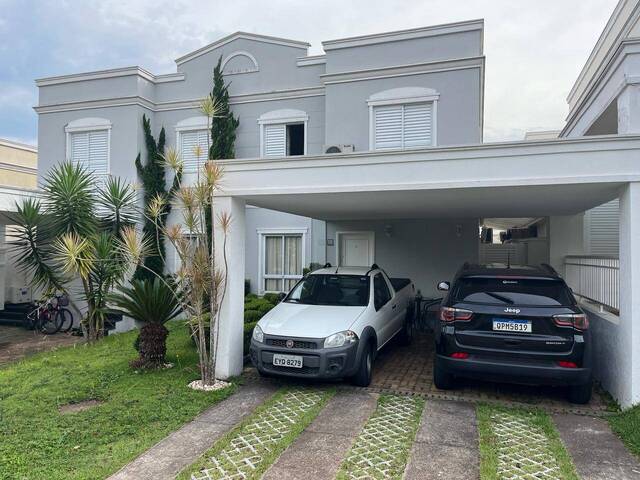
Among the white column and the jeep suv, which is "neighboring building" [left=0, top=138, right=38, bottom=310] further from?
the white column

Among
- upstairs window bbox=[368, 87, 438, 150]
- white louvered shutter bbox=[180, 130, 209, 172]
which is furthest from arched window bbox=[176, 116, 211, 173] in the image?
upstairs window bbox=[368, 87, 438, 150]

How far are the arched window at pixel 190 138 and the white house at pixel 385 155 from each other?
0.09 m

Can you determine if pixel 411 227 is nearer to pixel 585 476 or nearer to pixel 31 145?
pixel 585 476

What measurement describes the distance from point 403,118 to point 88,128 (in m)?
9.58

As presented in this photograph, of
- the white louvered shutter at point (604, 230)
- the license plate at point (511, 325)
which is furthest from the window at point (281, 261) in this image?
the license plate at point (511, 325)

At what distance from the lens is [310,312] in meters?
6.75

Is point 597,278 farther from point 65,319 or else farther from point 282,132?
point 65,319

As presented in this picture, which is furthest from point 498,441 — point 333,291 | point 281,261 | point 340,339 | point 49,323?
point 49,323

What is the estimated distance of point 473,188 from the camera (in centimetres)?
584

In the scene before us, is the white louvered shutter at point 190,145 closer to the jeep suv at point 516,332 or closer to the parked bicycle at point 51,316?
the parked bicycle at point 51,316

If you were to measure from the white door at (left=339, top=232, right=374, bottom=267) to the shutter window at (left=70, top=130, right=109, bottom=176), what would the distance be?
7.59 metres

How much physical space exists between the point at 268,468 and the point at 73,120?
44.5ft

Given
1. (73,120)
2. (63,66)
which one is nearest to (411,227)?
(73,120)

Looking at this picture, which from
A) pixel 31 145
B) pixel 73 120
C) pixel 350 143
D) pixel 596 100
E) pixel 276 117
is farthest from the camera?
pixel 31 145
